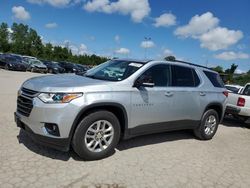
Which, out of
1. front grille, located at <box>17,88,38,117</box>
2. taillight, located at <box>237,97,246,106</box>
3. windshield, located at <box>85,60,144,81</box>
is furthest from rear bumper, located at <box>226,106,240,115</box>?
front grille, located at <box>17,88,38,117</box>

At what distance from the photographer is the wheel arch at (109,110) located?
4336 mm

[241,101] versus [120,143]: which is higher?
[241,101]

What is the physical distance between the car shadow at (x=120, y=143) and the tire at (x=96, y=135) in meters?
0.28

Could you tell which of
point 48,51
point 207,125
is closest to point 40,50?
point 48,51

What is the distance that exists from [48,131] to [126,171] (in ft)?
4.65

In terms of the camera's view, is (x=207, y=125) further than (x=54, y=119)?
Yes

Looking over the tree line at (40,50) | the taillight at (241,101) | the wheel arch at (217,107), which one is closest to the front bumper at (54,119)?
the wheel arch at (217,107)

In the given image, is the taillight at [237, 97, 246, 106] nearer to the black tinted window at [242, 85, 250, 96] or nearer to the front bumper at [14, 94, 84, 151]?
the black tinted window at [242, 85, 250, 96]

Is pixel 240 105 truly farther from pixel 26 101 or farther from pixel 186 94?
pixel 26 101

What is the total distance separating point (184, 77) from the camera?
20.6 feet

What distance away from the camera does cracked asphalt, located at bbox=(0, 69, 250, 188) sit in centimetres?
398

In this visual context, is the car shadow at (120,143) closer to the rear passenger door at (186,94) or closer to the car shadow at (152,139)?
the car shadow at (152,139)

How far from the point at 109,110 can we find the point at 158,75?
1.42m

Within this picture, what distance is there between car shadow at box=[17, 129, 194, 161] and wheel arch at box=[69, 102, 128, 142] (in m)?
0.62
